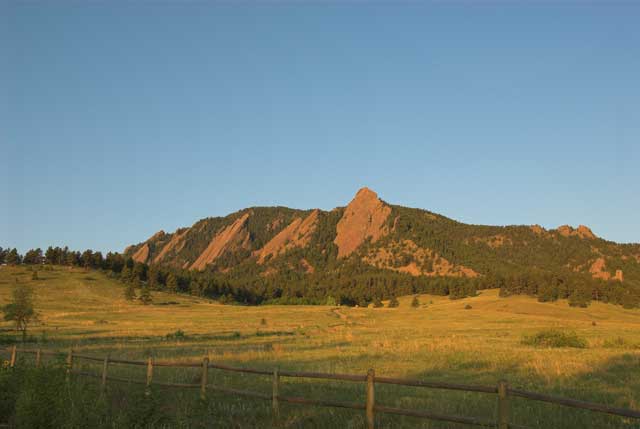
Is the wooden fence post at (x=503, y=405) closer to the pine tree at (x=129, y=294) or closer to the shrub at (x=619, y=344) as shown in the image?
the shrub at (x=619, y=344)

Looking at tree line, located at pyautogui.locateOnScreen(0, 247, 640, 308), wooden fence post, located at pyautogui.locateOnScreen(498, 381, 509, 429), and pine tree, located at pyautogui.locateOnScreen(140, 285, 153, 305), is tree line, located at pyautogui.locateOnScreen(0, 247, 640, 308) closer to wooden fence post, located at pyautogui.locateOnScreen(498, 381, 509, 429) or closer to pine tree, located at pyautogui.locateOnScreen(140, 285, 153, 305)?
pine tree, located at pyautogui.locateOnScreen(140, 285, 153, 305)

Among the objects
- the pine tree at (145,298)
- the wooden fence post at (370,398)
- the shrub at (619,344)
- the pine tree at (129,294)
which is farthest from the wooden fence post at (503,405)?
the pine tree at (129,294)

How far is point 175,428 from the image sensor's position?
12664mm

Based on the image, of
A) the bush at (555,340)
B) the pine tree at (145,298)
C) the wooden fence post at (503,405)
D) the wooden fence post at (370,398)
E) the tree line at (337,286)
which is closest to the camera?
the wooden fence post at (503,405)

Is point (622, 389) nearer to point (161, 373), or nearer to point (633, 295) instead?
point (161, 373)

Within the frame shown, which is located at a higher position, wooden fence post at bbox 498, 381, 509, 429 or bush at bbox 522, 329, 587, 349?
wooden fence post at bbox 498, 381, 509, 429

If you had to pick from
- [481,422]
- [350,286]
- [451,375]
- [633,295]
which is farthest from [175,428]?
[350,286]

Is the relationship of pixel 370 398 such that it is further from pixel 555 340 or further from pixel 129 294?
pixel 129 294

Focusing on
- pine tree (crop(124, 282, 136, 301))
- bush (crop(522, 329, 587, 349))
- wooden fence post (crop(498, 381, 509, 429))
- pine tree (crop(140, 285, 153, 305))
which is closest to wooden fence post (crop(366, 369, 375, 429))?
wooden fence post (crop(498, 381, 509, 429))

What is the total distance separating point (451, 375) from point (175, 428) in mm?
13060

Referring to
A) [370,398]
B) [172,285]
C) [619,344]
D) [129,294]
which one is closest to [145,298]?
[129,294]

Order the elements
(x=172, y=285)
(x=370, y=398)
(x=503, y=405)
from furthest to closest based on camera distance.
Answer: (x=172, y=285) < (x=370, y=398) < (x=503, y=405)

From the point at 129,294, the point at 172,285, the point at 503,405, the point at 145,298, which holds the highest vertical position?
the point at 503,405

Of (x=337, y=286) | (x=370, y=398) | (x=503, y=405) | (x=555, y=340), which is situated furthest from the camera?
(x=337, y=286)
